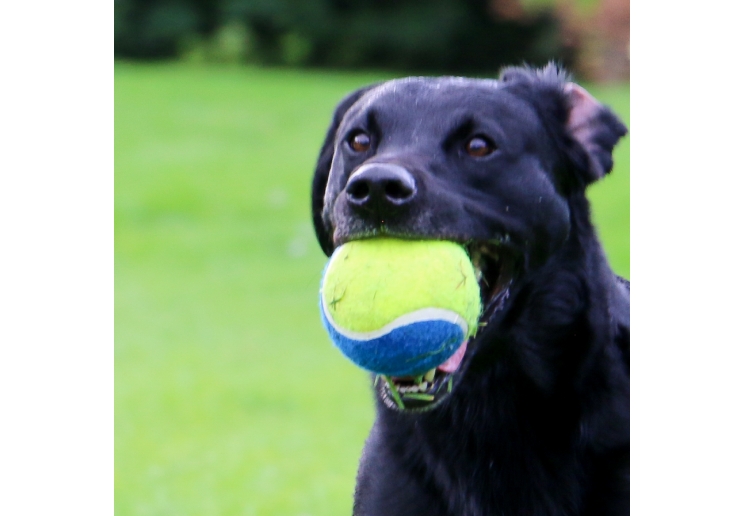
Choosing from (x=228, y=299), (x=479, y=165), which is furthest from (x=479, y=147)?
(x=228, y=299)

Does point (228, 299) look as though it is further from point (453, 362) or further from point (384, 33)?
point (453, 362)

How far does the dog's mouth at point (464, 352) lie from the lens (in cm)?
247

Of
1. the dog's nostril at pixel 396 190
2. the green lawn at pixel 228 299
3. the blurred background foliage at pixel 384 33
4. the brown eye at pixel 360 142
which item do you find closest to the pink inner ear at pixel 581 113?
the green lawn at pixel 228 299

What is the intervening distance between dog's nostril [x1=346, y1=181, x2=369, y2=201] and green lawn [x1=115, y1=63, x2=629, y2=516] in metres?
0.93

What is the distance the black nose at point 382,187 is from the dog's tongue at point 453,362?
385 millimetres

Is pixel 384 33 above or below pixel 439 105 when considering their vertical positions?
above

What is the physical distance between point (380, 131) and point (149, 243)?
705 centimetres

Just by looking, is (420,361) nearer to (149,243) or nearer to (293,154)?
(149,243)

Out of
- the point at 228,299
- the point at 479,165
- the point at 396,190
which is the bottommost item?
the point at 396,190

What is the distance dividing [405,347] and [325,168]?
930 millimetres

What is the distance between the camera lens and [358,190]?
2396 millimetres

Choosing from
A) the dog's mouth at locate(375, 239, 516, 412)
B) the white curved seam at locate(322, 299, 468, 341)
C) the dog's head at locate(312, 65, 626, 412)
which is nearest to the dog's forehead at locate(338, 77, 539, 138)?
the dog's head at locate(312, 65, 626, 412)

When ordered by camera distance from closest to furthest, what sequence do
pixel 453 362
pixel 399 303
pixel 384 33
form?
1. pixel 399 303
2. pixel 453 362
3. pixel 384 33
